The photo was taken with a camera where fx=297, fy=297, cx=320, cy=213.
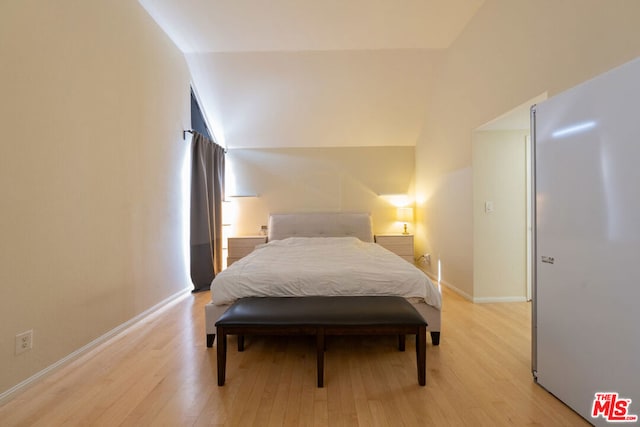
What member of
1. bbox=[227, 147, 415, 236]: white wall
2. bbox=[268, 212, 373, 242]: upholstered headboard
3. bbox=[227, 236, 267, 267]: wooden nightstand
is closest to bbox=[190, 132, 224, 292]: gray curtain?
bbox=[227, 236, 267, 267]: wooden nightstand

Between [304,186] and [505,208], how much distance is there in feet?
9.65

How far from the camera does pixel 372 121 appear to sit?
472 centimetres

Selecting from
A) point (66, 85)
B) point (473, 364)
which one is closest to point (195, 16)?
point (66, 85)

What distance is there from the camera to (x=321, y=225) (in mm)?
4828

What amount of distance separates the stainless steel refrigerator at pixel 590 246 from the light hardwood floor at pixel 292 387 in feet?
0.78

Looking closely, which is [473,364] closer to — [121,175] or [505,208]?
[505,208]

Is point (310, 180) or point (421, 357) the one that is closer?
point (421, 357)

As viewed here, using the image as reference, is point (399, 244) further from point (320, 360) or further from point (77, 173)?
point (77, 173)

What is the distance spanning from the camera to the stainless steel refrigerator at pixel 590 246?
4.17ft

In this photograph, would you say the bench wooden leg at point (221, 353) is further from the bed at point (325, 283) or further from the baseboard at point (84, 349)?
the baseboard at point (84, 349)

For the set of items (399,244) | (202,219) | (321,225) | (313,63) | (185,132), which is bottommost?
(399,244)

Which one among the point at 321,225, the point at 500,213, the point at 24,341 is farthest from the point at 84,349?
the point at 500,213

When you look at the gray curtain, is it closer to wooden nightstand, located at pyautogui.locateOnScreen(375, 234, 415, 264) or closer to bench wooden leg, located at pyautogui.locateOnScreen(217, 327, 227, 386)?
bench wooden leg, located at pyautogui.locateOnScreen(217, 327, 227, 386)

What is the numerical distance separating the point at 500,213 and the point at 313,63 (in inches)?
117
